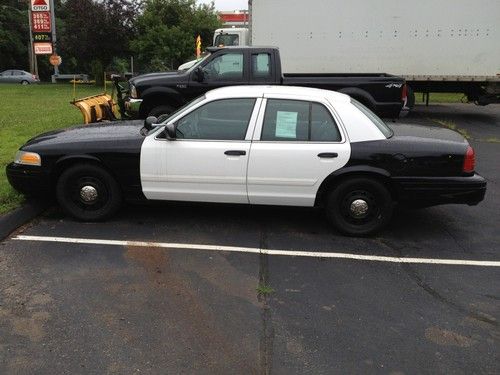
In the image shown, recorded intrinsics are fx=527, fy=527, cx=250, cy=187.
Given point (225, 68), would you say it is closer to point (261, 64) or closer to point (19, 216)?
point (261, 64)

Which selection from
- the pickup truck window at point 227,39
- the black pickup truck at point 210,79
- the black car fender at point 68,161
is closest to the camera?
the black car fender at point 68,161

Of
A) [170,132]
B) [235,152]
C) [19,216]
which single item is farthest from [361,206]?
[19,216]

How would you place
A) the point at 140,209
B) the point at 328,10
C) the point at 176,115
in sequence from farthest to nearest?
the point at 328,10, the point at 140,209, the point at 176,115

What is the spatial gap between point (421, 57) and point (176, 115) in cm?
1043

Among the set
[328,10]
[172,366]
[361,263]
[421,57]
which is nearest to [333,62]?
[328,10]

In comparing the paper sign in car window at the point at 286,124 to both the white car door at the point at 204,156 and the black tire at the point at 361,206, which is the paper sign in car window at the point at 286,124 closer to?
the white car door at the point at 204,156

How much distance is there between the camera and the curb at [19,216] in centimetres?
514

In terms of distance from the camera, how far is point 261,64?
10.1 m

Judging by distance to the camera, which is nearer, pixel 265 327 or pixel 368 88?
pixel 265 327

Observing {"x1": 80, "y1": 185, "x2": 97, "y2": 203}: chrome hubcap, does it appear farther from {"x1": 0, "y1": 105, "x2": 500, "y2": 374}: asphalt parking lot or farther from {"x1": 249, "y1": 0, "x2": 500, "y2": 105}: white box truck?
{"x1": 249, "y1": 0, "x2": 500, "y2": 105}: white box truck

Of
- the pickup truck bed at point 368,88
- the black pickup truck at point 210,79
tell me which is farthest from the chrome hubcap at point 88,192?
the pickup truck bed at point 368,88

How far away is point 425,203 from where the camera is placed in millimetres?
5242

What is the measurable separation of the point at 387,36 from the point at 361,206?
32.4ft

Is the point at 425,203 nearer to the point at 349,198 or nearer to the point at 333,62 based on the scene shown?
the point at 349,198
